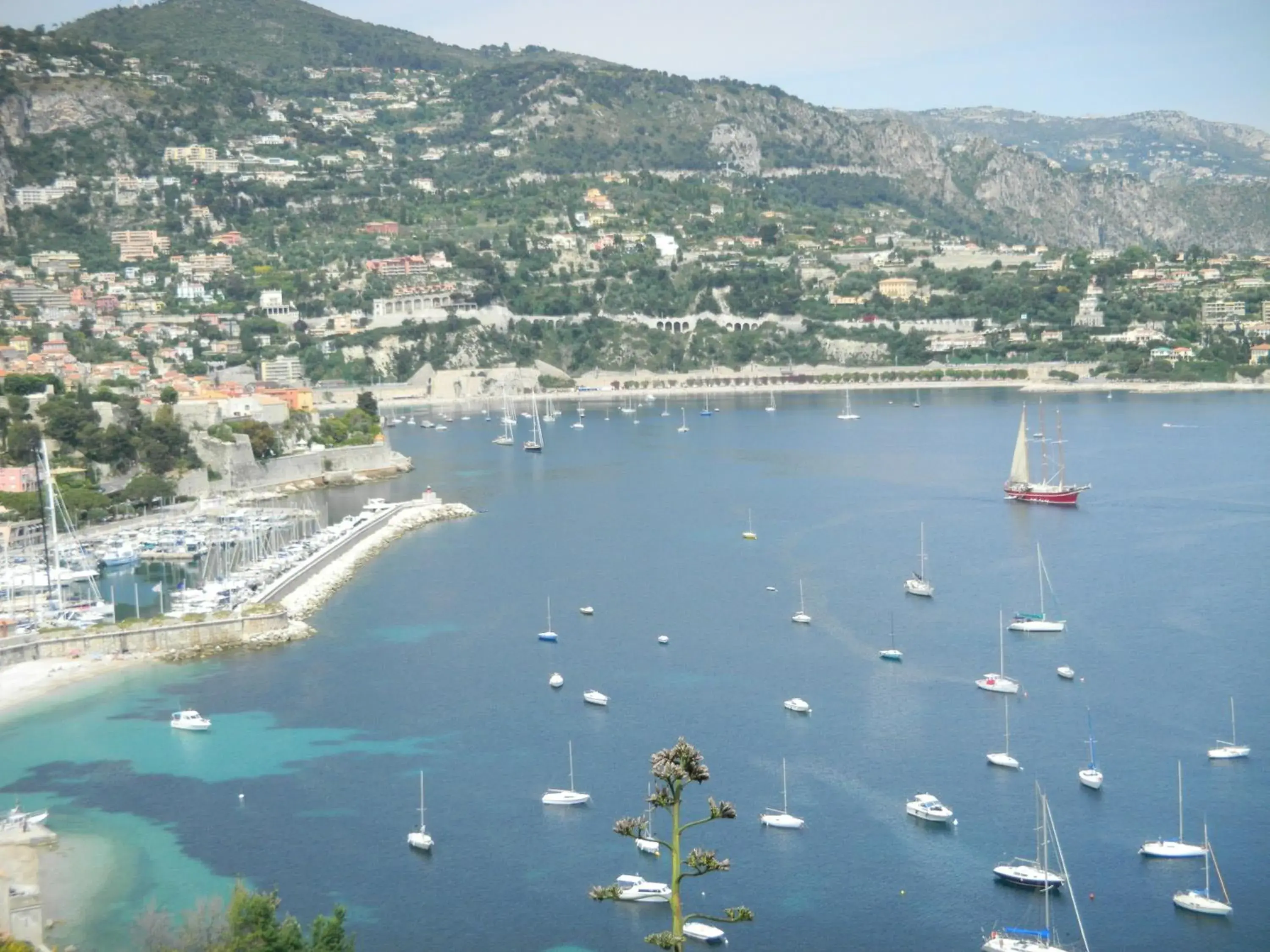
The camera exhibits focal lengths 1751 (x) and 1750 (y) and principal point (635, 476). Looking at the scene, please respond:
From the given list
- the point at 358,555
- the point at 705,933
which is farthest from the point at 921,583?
the point at 705,933

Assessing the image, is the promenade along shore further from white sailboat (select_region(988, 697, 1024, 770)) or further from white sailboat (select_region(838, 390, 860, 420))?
white sailboat (select_region(838, 390, 860, 420))

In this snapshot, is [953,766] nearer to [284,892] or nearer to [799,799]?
[799,799]

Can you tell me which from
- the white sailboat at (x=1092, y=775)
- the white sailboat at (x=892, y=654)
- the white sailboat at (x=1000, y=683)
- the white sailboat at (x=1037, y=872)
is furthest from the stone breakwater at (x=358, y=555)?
the white sailboat at (x=1037, y=872)

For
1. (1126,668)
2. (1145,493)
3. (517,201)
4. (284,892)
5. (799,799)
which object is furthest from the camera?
(517,201)

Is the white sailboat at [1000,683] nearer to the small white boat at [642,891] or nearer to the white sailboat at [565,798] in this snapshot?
the white sailboat at [565,798]

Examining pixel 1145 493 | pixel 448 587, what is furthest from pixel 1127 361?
pixel 448 587

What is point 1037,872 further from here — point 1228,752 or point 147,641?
point 147,641
